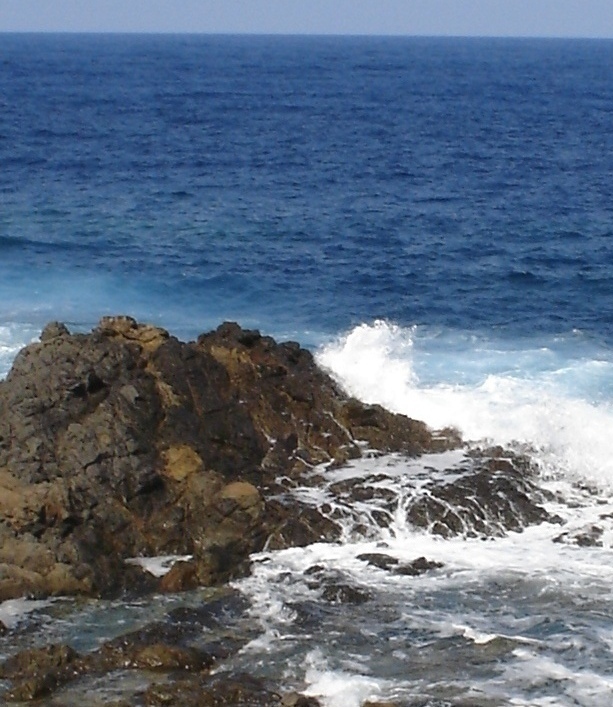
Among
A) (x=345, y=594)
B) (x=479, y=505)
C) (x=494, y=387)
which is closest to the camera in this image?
(x=345, y=594)

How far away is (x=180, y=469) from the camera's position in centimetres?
2633

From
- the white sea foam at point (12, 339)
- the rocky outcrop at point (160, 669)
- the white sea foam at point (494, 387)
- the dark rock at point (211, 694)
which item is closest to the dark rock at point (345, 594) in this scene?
the rocky outcrop at point (160, 669)

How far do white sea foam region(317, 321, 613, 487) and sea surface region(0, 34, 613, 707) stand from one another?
0.09m

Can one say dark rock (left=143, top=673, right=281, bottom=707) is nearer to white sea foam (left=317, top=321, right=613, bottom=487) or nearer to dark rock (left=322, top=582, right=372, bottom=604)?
dark rock (left=322, top=582, right=372, bottom=604)

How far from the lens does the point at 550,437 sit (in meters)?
30.0

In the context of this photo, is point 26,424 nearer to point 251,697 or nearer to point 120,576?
point 120,576

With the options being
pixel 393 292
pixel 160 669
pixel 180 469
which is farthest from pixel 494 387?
pixel 160 669

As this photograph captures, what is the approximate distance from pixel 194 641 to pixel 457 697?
4777 millimetres

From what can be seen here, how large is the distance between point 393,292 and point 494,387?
11.7 m

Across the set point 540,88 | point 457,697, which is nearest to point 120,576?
point 457,697

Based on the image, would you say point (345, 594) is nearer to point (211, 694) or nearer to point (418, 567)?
point (418, 567)

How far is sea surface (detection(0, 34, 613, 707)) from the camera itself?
2175cm

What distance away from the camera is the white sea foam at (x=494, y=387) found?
30.0 metres

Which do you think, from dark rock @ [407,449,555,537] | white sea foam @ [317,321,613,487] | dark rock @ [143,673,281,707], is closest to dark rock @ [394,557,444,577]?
dark rock @ [407,449,555,537]
